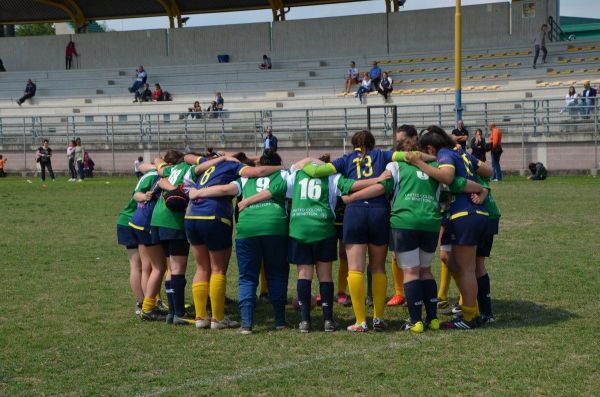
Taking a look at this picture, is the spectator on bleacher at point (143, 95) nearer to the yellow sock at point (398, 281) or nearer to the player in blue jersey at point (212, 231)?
the yellow sock at point (398, 281)

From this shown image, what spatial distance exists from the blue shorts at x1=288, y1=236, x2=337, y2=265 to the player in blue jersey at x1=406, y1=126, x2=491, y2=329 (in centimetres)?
111

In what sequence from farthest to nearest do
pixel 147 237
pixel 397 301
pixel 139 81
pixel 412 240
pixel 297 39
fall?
pixel 297 39 < pixel 139 81 < pixel 397 301 < pixel 147 237 < pixel 412 240

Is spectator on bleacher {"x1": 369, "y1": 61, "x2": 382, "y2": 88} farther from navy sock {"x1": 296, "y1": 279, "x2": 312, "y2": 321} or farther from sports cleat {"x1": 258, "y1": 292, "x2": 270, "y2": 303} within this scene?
navy sock {"x1": 296, "y1": 279, "x2": 312, "y2": 321}

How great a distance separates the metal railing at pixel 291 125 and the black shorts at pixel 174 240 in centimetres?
1854

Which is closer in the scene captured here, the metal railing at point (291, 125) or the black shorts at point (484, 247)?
the black shorts at point (484, 247)

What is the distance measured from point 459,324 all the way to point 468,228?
2.98 ft

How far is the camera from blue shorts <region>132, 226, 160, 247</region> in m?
8.90

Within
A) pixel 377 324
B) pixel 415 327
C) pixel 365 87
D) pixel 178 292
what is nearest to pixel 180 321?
pixel 178 292

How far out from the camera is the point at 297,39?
44938mm

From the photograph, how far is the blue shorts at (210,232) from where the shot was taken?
8391 millimetres

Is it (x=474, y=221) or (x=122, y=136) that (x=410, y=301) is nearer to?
(x=474, y=221)

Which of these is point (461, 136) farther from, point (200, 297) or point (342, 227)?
point (200, 297)

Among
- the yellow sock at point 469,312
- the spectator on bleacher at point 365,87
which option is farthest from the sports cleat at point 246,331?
the spectator on bleacher at point 365,87

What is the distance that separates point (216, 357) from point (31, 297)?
12.0 ft
